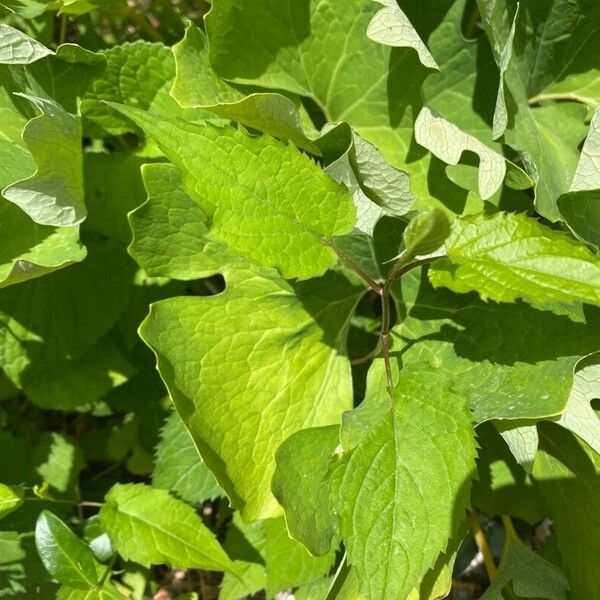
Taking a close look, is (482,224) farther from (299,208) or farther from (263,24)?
(263,24)

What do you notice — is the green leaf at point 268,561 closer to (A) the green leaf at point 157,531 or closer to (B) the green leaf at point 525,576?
(A) the green leaf at point 157,531

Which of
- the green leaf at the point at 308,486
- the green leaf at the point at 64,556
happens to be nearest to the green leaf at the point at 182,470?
the green leaf at the point at 64,556

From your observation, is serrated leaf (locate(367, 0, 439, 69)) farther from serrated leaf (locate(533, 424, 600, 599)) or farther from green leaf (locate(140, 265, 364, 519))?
A: serrated leaf (locate(533, 424, 600, 599))

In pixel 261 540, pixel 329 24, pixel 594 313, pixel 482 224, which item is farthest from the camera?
pixel 261 540

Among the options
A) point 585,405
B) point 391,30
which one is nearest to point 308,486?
point 585,405

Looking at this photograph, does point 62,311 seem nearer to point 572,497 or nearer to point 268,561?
point 268,561

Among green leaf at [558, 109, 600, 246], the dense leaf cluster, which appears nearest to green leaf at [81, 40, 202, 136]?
the dense leaf cluster

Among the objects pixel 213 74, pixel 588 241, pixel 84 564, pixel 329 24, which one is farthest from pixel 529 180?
pixel 84 564
